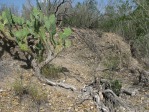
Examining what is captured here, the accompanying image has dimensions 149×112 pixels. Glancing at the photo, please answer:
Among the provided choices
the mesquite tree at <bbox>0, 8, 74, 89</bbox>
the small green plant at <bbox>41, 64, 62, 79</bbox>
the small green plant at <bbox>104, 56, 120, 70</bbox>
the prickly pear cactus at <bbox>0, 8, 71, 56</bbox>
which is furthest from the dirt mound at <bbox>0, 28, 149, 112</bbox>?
the prickly pear cactus at <bbox>0, 8, 71, 56</bbox>

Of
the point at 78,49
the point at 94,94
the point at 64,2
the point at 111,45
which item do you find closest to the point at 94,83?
the point at 94,94

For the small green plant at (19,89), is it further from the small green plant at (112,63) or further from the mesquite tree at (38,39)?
the small green plant at (112,63)

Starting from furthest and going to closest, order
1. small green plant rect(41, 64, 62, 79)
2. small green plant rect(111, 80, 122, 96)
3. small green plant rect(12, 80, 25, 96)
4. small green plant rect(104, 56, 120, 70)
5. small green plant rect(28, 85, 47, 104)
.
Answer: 1. small green plant rect(104, 56, 120, 70)
2. small green plant rect(41, 64, 62, 79)
3. small green plant rect(111, 80, 122, 96)
4. small green plant rect(12, 80, 25, 96)
5. small green plant rect(28, 85, 47, 104)

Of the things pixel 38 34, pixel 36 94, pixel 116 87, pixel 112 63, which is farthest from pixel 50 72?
pixel 112 63

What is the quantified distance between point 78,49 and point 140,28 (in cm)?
226

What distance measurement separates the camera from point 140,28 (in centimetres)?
1038

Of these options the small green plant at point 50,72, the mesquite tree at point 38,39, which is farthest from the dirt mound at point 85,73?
the mesquite tree at point 38,39

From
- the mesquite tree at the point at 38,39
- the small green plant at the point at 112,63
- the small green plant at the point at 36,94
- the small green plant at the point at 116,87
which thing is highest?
the mesquite tree at the point at 38,39

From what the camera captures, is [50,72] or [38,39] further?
[38,39]

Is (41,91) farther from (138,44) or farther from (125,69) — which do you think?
(138,44)

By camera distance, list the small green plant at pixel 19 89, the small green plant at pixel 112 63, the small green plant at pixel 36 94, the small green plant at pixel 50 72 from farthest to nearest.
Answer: the small green plant at pixel 112 63, the small green plant at pixel 50 72, the small green plant at pixel 19 89, the small green plant at pixel 36 94

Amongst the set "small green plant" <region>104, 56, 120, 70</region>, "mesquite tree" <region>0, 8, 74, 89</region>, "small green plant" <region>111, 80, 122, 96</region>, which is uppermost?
"mesquite tree" <region>0, 8, 74, 89</region>

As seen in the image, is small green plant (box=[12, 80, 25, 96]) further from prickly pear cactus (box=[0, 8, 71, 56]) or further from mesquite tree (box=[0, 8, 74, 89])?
prickly pear cactus (box=[0, 8, 71, 56])

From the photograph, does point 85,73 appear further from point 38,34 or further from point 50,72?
point 38,34
